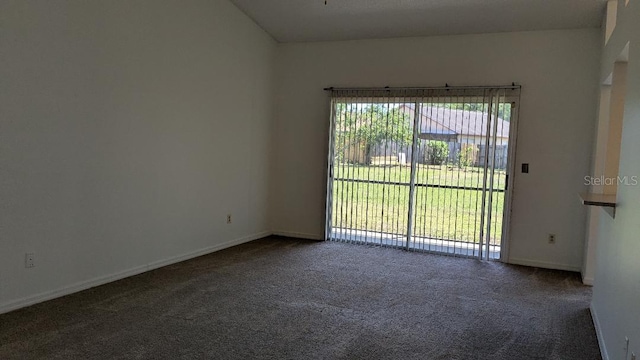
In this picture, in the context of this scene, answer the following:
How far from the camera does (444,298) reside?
3.81 m

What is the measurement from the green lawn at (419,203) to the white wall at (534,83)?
1.26 feet

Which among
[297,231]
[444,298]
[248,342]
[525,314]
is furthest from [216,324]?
[297,231]

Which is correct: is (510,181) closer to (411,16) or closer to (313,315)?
(411,16)

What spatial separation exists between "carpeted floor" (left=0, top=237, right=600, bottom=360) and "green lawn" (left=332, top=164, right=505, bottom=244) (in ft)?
2.16

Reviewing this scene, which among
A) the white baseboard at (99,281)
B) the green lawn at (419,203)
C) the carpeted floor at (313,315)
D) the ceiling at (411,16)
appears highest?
the ceiling at (411,16)

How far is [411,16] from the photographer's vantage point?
497 centimetres

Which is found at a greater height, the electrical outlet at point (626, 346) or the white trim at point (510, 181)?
the white trim at point (510, 181)

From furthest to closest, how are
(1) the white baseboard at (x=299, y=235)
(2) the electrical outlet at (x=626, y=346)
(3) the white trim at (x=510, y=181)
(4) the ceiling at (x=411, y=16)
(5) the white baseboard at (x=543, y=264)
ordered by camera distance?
(1) the white baseboard at (x=299, y=235) → (3) the white trim at (x=510, y=181) → (5) the white baseboard at (x=543, y=264) → (4) the ceiling at (x=411, y=16) → (2) the electrical outlet at (x=626, y=346)

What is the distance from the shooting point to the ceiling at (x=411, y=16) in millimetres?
4508

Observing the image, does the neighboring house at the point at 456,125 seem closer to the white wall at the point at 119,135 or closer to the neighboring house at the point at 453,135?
the neighboring house at the point at 453,135

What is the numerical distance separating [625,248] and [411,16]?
3.46 m

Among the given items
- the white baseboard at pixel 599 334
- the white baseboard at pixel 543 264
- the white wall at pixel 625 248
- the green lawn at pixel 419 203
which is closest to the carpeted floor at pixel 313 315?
the white baseboard at pixel 599 334

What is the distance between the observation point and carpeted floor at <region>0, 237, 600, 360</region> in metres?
2.74

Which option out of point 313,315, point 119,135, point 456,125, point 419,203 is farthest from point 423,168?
point 119,135
